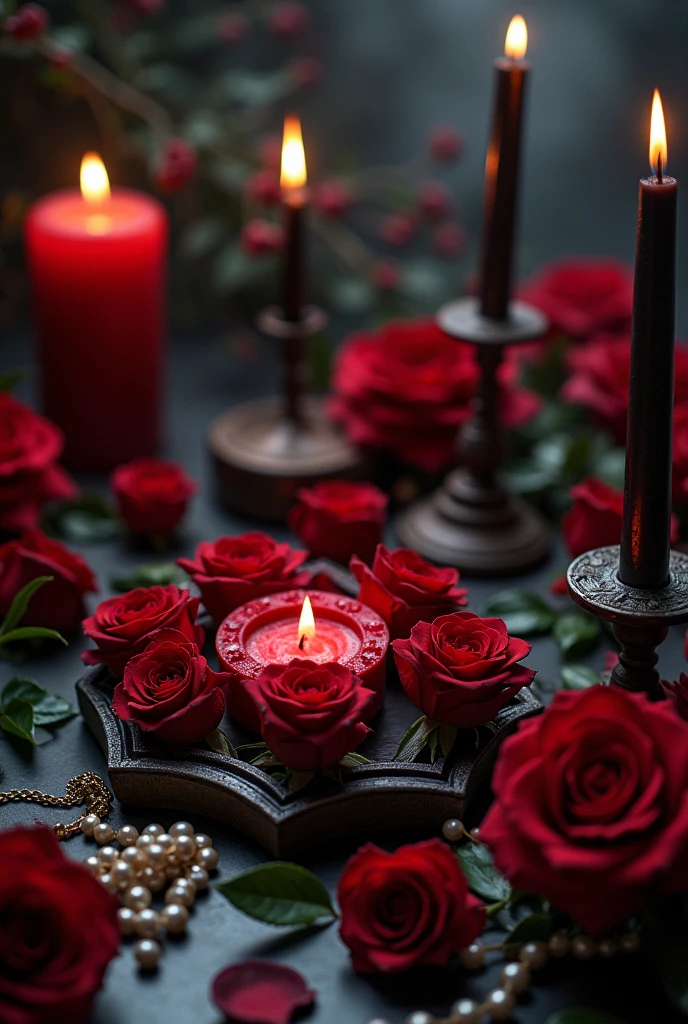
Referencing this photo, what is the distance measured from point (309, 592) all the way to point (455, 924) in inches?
9.9

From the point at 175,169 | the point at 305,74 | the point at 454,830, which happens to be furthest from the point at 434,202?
the point at 454,830

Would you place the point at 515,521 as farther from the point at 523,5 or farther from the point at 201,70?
the point at 201,70

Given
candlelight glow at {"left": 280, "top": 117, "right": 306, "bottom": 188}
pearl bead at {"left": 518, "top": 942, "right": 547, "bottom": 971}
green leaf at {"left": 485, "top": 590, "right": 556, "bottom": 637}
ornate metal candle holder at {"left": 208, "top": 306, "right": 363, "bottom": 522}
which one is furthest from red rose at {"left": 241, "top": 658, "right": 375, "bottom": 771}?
candlelight glow at {"left": 280, "top": 117, "right": 306, "bottom": 188}

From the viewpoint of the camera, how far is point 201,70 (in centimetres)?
134

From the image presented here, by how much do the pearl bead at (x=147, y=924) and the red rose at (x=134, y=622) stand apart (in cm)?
16

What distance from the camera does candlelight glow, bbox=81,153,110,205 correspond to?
105 cm

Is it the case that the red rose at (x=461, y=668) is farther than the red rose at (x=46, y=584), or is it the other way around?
the red rose at (x=46, y=584)

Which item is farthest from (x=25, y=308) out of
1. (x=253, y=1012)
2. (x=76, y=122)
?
(x=253, y=1012)

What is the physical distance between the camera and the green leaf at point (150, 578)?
2.85 ft

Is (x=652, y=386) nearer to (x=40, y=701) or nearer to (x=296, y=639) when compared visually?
(x=296, y=639)

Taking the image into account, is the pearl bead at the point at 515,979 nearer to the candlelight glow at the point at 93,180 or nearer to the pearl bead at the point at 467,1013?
the pearl bead at the point at 467,1013

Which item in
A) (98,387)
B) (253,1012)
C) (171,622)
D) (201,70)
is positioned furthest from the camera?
(201,70)

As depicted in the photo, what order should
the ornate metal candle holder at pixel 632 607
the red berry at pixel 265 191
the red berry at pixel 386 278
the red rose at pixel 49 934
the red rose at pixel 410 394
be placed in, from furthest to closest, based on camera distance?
the red berry at pixel 386 278 → the red berry at pixel 265 191 → the red rose at pixel 410 394 → the ornate metal candle holder at pixel 632 607 → the red rose at pixel 49 934

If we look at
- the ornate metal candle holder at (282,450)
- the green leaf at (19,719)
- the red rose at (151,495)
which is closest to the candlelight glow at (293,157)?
the ornate metal candle holder at (282,450)
